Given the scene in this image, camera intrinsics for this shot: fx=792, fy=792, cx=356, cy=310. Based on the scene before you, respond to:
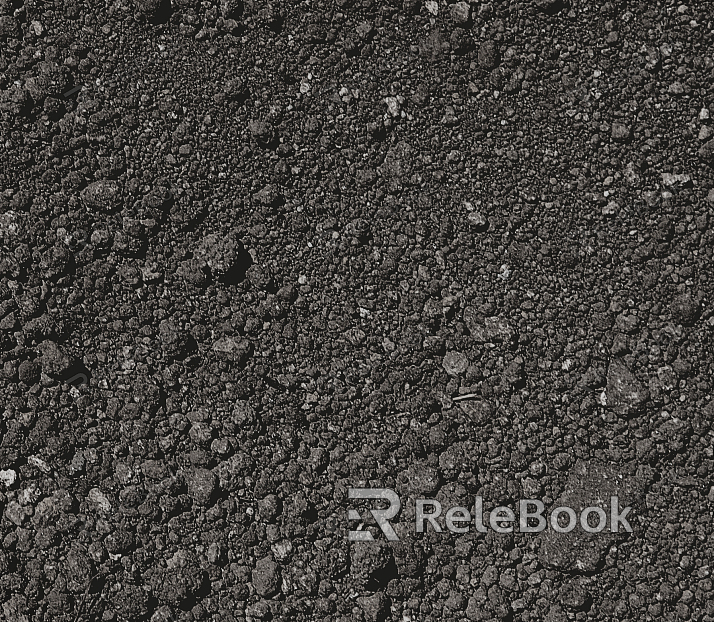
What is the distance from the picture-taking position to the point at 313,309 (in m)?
1.66

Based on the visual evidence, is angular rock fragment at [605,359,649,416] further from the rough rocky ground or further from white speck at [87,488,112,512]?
white speck at [87,488,112,512]

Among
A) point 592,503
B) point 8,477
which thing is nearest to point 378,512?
point 592,503

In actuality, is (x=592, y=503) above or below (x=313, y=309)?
below

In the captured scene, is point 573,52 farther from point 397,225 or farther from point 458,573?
point 458,573

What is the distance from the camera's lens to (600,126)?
5.40 feet

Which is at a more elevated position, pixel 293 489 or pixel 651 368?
pixel 293 489

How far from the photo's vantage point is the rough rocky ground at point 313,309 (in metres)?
1.65

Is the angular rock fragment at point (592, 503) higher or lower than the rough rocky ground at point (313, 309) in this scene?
lower

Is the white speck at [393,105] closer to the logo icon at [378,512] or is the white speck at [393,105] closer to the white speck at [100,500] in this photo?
the logo icon at [378,512]

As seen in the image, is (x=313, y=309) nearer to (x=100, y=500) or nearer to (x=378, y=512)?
(x=378, y=512)

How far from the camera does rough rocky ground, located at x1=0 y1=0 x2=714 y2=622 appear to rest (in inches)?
64.9

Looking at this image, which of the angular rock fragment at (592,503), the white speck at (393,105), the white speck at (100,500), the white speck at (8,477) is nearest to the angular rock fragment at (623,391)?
the angular rock fragment at (592,503)

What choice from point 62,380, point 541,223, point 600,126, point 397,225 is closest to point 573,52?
point 600,126

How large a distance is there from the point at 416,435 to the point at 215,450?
421 mm
